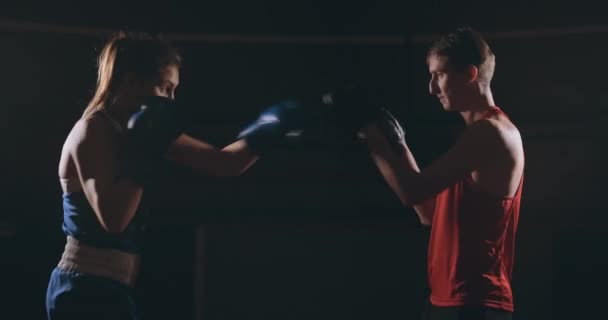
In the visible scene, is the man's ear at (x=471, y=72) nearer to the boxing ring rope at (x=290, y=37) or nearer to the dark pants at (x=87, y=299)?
the dark pants at (x=87, y=299)

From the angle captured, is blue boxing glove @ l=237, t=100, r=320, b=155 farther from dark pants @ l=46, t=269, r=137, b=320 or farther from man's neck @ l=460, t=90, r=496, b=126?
dark pants @ l=46, t=269, r=137, b=320

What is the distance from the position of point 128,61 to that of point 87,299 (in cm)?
62

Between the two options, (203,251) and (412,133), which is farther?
(203,251)

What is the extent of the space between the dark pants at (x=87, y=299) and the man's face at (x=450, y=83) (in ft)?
3.23

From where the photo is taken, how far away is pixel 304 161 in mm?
5109

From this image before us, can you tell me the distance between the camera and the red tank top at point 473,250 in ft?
6.13

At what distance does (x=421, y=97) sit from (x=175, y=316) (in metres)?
2.64

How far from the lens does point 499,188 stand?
190 centimetres

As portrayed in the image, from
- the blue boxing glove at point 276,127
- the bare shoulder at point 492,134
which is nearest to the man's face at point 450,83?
the bare shoulder at point 492,134

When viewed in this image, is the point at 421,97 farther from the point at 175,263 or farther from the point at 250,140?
the point at 250,140

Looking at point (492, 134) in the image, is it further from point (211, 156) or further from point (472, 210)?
point (211, 156)

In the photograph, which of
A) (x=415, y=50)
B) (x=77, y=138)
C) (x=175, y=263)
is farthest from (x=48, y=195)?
(x=77, y=138)

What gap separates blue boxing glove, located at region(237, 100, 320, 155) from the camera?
214 cm

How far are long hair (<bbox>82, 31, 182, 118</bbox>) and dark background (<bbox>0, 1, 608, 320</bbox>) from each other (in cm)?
127
